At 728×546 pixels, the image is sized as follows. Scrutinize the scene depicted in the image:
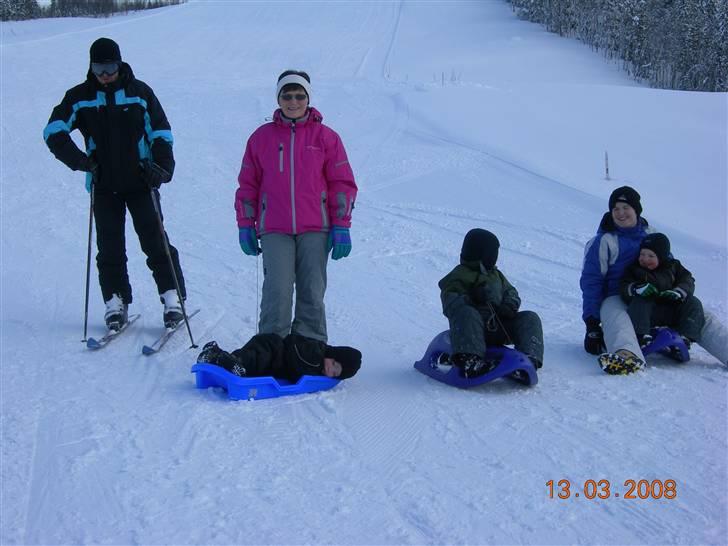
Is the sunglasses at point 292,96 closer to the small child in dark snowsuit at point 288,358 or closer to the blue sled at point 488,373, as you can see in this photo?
the small child in dark snowsuit at point 288,358

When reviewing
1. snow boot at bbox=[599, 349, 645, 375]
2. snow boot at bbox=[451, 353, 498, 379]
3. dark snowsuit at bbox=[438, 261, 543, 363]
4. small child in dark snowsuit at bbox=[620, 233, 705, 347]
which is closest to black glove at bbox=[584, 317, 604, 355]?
small child in dark snowsuit at bbox=[620, 233, 705, 347]

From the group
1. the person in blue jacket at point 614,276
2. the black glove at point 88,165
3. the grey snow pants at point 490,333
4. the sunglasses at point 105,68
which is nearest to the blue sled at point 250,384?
the grey snow pants at point 490,333

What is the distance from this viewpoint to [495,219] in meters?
9.05

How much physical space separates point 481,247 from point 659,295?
4.17 ft

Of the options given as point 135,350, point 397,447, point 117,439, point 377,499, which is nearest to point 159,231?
point 135,350

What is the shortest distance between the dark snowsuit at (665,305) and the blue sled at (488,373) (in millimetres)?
997

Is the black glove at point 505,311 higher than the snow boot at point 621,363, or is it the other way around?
the black glove at point 505,311

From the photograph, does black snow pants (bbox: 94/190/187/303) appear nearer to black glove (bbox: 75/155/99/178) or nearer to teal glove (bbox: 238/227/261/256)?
black glove (bbox: 75/155/99/178)

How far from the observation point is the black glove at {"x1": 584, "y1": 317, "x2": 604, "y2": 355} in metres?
5.20

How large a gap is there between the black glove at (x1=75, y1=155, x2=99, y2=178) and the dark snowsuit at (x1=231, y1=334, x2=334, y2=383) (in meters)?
1.83

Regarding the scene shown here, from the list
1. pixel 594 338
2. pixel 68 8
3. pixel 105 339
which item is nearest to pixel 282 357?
pixel 105 339

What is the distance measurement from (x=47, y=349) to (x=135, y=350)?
0.63 meters

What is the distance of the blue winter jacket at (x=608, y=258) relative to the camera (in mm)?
5273

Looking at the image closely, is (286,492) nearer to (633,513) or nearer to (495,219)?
(633,513)
